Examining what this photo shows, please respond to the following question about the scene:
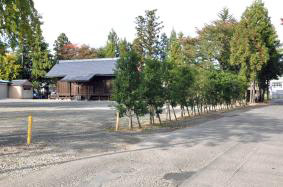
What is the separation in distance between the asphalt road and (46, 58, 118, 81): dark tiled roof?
29.5 meters

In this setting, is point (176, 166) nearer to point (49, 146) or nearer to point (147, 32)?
point (49, 146)

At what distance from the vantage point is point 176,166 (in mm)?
5785

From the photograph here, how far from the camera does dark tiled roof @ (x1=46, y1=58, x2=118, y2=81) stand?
37844 mm

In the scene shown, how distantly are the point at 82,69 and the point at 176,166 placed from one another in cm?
3647

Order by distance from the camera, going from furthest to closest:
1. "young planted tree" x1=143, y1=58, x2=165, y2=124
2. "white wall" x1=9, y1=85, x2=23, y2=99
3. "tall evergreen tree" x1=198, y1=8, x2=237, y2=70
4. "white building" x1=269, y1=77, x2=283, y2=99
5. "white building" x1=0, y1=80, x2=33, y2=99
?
"white building" x1=269, y1=77, x2=283, y2=99 → "white wall" x1=9, y1=85, x2=23, y2=99 → "white building" x1=0, y1=80, x2=33, y2=99 → "tall evergreen tree" x1=198, y1=8, x2=237, y2=70 → "young planted tree" x1=143, y1=58, x2=165, y2=124

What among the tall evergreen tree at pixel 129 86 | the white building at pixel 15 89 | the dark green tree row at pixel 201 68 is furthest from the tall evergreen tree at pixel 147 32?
the tall evergreen tree at pixel 129 86

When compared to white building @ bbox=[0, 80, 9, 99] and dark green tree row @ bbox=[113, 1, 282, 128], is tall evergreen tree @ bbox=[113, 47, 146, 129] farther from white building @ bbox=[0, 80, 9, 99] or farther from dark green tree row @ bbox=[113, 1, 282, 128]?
white building @ bbox=[0, 80, 9, 99]

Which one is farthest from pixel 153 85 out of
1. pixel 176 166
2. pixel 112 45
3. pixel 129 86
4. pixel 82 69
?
pixel 112 45

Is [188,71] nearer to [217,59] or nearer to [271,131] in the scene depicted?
[271,131]

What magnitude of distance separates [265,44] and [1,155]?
31.6 m

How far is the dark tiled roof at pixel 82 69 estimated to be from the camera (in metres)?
37.8

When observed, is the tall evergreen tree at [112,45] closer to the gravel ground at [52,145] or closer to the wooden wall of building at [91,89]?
the wooden wall of building at [91,89]

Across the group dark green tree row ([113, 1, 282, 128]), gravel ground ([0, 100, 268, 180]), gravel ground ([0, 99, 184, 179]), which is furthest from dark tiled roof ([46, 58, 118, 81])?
gravel ground ([0, 99, 184, 179])

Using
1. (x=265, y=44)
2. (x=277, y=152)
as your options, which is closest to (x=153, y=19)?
(x=265, y=44)
